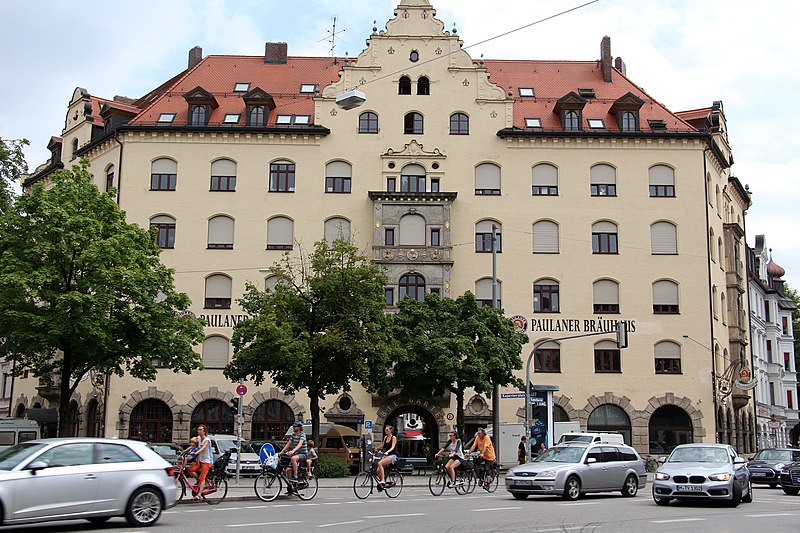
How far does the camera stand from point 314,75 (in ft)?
182

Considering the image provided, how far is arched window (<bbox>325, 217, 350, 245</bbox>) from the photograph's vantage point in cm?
4911

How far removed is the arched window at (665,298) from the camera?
4919cm

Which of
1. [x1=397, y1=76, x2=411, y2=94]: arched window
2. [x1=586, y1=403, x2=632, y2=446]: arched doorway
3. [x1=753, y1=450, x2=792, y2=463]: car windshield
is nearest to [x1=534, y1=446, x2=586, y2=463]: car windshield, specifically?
[x1=753, y1=450, x2=792, y2=463]: car windshield

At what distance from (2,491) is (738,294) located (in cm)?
4940

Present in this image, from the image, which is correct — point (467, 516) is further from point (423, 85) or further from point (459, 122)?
point (423, 85)

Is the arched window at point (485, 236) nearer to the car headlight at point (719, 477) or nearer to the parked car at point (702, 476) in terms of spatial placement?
the parked car at point (702, 476)

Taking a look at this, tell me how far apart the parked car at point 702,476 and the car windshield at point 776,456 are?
13708 mm

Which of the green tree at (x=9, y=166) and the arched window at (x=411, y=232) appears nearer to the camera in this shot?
the green tree at (x=9, y=166)

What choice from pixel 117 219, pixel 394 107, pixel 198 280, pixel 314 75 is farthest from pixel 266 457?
pixel 314 75

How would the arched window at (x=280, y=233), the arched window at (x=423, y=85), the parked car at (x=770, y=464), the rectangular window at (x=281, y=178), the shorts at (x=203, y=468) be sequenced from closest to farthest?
the shorts at (x=203, y=468) < the parked car at (x=770, y=464) < the arched window at (x=280, y=233) < the rectangular window at (x=281, y=178) < the arched window at (x=423, y=85)

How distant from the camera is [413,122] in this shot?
166 feet

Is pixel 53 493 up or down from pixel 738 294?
down

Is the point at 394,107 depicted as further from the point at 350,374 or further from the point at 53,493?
the point at 53,493

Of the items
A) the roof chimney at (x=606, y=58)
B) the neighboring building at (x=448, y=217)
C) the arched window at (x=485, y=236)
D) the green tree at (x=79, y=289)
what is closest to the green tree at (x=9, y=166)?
the green tree at (x=79, y=289)
